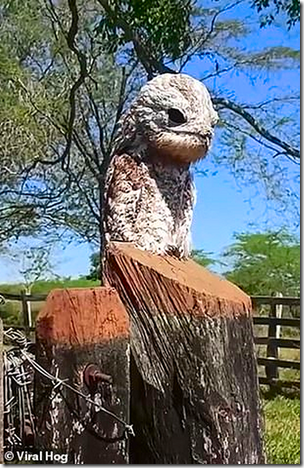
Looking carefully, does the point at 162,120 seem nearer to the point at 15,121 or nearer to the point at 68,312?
the point at 68,312

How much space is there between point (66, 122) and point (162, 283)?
0.67 metres

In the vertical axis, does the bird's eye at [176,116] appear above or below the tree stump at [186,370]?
above

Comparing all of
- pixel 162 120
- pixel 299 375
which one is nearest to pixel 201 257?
pixel 299 375

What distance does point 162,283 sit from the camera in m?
0.74

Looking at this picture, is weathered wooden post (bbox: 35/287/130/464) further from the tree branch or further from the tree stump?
the tree branch

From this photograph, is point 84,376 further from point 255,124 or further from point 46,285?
point 255,124

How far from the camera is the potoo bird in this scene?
0.84 meters

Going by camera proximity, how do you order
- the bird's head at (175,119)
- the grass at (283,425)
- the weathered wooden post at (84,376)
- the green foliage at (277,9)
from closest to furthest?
the weathered wooden post at (84,376) → the bird's head at (175,119) → the grass at (283,425) → the green foliage at (277,9)

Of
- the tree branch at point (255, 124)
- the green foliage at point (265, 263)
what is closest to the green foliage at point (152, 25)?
the tree branch at point (255, 124)

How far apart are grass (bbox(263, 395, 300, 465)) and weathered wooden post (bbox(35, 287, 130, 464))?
447mm

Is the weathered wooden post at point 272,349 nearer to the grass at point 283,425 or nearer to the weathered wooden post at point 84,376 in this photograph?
the grass at point 283,425

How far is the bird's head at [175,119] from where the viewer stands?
83 cm

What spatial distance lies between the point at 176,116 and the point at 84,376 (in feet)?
1.01

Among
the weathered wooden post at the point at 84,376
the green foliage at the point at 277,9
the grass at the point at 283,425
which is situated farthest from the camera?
the green foliage at the point at 277,9
